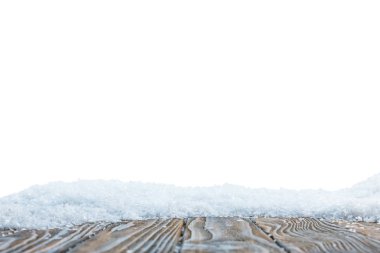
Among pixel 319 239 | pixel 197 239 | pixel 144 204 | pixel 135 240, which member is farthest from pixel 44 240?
pixel 144 204

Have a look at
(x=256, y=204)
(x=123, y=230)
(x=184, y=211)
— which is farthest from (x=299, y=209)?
(x=123, y=230)

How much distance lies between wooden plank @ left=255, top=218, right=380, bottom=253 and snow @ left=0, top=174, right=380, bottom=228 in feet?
2.92

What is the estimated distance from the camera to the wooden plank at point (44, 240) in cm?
159

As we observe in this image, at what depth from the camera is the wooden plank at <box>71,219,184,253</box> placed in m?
1.57

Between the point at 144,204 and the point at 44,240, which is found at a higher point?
the point at 144,204

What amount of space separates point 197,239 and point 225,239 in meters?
0.12

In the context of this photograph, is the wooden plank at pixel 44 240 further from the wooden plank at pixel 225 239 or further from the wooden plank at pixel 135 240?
the wooden plank at pixel 225 239

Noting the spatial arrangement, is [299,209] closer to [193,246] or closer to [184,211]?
[184,211]

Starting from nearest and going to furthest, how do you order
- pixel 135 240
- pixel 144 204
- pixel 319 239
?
pixel 135 240, pixel 319 239, pixel 144 204

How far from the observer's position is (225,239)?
1823 mm

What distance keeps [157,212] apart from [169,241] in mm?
1451

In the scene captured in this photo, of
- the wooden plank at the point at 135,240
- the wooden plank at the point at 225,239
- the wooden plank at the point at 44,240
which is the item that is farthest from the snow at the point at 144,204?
the wooden plank at the point at 225,239

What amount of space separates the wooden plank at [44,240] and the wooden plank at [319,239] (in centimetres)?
80

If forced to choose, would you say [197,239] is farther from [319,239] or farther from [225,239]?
[319,239]
